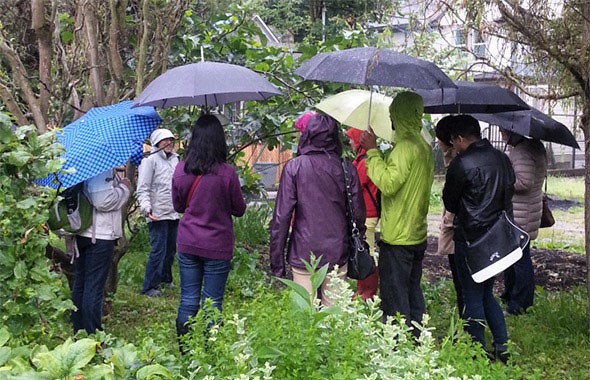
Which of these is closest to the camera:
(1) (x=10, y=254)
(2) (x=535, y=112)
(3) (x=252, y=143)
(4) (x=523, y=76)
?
(1) (x=10, y=254)

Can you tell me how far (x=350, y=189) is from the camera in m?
4.72

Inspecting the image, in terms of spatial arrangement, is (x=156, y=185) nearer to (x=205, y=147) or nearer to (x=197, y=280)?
(x=197, y=280)

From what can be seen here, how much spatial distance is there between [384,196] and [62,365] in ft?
10.7

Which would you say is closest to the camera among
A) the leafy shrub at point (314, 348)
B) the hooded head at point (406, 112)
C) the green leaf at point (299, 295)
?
the leafy shrub at point (314, 348)

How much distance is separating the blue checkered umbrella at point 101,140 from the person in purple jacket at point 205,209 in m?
0.35

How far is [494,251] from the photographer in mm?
4742

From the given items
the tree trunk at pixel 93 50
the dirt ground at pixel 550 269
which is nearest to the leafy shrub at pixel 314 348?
the tree trunk at pixel 93 50

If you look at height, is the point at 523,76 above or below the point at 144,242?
above

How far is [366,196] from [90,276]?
2.25m

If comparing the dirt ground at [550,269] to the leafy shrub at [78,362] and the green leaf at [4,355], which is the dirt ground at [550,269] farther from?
the green leaf at [4,355]

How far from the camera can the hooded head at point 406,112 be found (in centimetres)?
485

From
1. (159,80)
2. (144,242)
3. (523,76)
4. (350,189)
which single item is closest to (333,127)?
(350,189)

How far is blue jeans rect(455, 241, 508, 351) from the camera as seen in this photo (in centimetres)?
494

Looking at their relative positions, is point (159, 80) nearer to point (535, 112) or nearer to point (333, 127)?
point (333, 127)
